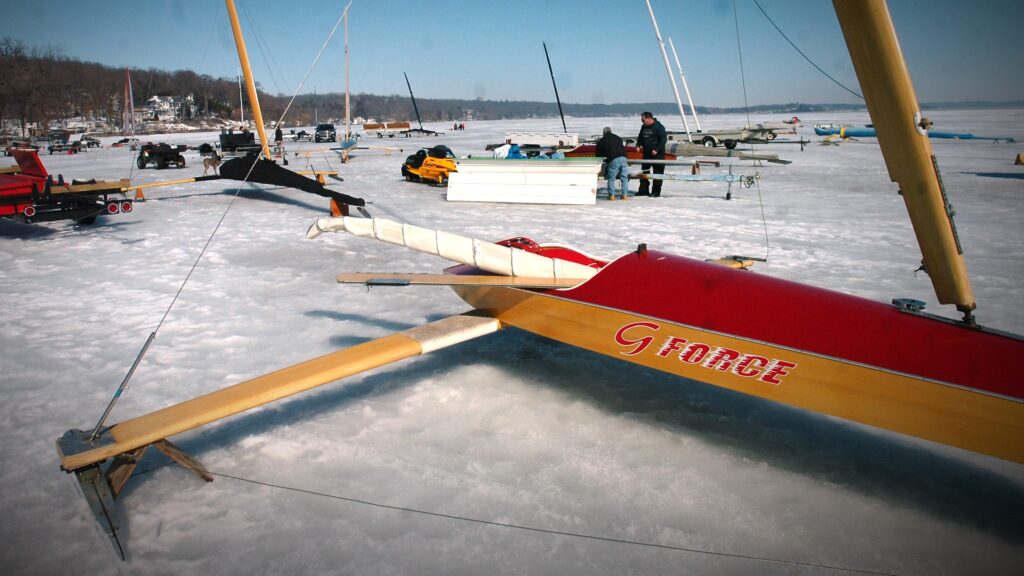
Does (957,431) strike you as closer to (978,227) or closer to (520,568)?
(520,568)

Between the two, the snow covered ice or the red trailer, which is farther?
the red trailer

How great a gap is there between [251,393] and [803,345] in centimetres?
314

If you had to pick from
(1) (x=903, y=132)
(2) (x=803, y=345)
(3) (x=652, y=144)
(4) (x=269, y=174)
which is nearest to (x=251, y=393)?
(2) (x=803, y=345)

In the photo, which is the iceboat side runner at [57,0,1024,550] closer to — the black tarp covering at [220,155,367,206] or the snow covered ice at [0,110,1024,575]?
the snow covered ice at [0,110,1024,575]

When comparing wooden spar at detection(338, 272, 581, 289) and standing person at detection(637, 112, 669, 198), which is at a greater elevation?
standing person at detection(637, 112, 669, 198)

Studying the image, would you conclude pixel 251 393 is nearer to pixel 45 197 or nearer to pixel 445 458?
pixel 445 458

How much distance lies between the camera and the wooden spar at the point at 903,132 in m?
2.53

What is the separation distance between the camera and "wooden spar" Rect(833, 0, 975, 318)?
2529 mm

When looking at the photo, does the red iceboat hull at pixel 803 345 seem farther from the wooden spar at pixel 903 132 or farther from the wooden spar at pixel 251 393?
the wooden spar at pixel 251 393

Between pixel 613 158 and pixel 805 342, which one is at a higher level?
pixel 613 158

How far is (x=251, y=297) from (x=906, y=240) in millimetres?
10059

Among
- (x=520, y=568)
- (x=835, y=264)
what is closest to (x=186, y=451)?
(x=520, y=568)

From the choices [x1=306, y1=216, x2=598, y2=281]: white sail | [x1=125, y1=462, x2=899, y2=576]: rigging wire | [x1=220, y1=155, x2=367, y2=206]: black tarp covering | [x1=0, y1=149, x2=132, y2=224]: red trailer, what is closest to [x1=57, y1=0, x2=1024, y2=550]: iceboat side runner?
[x1=306, y1=216, x2=598, y2=281]: white sail

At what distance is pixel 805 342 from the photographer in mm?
2941
